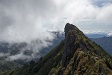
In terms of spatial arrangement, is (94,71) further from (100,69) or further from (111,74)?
(111,74)

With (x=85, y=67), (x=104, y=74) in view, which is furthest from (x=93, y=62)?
(x=104, y=74)

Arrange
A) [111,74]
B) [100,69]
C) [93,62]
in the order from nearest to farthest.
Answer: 1. [111,74]
2. [100,69]
3. [93,62]

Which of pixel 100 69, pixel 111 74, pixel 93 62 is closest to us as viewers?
pixel 111 74

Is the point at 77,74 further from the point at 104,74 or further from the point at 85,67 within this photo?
the point at 104,74

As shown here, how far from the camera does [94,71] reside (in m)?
174

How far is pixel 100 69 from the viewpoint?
17175 centimetres

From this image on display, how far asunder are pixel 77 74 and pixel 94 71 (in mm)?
27756

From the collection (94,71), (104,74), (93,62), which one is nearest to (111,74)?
(104,74)

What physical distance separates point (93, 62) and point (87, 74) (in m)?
16.3

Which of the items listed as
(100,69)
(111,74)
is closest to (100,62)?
(100,69)

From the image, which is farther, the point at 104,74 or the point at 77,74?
the point at 77,74

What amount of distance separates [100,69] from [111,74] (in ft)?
50.1

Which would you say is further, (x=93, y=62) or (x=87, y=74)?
(x=93, y=62)

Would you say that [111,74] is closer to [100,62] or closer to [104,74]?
[104,74]
